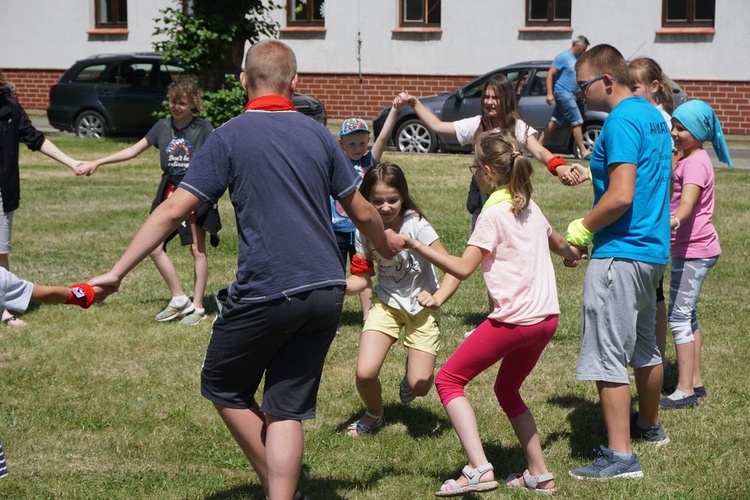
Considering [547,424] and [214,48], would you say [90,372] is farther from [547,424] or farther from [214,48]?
[214,48]

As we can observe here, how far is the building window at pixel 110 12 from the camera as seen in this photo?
30.7 meters

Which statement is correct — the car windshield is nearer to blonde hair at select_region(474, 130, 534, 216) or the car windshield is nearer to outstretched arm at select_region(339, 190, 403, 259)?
blonde hair at select_region(474, 130, 534, 216)

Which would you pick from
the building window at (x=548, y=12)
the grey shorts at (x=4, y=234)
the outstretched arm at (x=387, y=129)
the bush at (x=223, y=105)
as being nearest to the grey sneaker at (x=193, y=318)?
the grey shorts at (x=4, y=234)

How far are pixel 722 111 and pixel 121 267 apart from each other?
72.3 feet

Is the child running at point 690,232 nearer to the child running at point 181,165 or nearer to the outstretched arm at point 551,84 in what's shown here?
the child running at point 181,165

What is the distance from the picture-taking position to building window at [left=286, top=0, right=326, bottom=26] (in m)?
27.9

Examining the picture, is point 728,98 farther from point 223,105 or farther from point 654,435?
point 654,435

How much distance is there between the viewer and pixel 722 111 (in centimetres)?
2412

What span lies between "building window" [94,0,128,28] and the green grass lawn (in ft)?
72.6

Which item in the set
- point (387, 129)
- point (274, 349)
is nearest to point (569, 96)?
point (387, 129)

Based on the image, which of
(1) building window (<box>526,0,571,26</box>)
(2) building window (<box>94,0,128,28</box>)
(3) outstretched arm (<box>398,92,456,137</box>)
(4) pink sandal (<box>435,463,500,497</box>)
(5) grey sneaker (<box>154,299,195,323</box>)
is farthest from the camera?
(2) building window (<box>94,0,128,28</box>)

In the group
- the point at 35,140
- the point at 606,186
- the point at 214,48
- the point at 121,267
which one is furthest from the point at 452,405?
the point at 214,48

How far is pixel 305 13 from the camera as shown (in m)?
28.1

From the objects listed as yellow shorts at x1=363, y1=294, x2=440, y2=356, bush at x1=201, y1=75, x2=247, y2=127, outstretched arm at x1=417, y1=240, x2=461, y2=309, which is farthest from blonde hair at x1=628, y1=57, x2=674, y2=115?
bush at x1=201, y1=75, x2=247, y2=127
